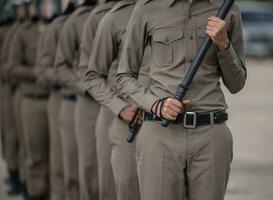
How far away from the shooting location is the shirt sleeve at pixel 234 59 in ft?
17.4

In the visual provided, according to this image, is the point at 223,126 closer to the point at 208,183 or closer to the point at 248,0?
the point at 208,183

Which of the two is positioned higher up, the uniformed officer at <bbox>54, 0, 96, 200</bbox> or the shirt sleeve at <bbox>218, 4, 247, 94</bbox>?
the shirt sleeve at <bbox>218, 4, 247, 94</bbox>

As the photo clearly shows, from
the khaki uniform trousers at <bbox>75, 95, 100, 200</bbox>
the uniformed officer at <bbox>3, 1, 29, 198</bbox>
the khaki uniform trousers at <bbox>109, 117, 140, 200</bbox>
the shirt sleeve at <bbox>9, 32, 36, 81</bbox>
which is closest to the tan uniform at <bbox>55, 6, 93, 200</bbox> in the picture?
the khaki uniform trousers at <bbox>75, 95, 100, 200</bbox>

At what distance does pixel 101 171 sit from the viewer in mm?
7156

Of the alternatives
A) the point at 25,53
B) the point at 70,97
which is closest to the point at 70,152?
the point at 70,97

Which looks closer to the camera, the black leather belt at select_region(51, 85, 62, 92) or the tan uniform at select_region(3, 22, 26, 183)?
the black leather belt at select_region(51, 85, 62, 92)

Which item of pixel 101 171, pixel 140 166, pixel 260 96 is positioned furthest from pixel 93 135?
pixel 260 96

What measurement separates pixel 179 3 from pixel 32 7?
227 inches

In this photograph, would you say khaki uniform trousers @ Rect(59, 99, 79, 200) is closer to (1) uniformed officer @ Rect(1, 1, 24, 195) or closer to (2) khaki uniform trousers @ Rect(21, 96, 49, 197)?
(2) khaki uniform trousers @ Rect(21, 96, 49, 197)

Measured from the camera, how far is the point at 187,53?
5.36 m

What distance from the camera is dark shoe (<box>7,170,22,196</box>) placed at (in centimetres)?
1137

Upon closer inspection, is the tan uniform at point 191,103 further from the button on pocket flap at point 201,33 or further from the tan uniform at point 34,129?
the tan uniform at point 34,129

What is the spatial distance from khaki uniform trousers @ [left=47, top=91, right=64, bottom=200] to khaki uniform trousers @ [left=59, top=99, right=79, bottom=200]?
0.60 m

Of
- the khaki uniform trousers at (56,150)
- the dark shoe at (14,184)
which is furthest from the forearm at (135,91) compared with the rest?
the dark shoe at (14,184)
